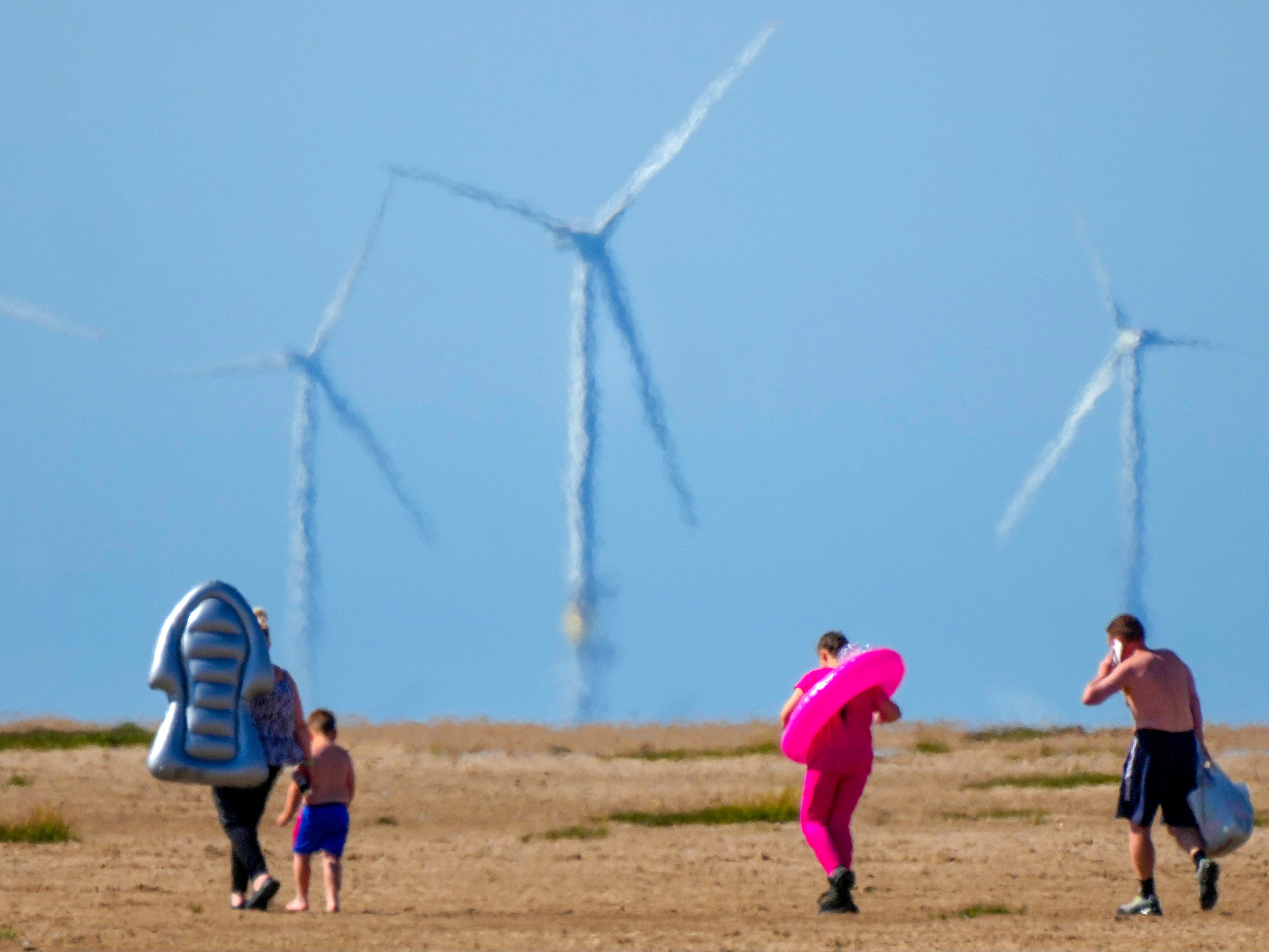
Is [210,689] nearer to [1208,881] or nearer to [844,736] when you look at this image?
[844,736]

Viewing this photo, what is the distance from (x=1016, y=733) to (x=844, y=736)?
3256 cm

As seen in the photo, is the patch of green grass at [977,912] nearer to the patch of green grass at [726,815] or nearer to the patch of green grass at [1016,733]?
the patch of green grass at [726,815]

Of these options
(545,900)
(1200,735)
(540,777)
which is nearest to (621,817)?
(540,777)

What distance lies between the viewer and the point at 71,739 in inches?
1447

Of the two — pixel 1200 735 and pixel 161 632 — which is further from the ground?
pixel 161 632

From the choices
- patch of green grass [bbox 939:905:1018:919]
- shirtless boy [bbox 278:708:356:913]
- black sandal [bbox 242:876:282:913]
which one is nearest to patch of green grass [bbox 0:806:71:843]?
black sandal [bbox 242:876:282:913]

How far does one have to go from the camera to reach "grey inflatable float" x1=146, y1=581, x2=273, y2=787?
1206cm

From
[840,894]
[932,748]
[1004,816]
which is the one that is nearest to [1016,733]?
[932,748]

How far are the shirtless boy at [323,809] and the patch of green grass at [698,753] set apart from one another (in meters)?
22.2

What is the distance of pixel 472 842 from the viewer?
2091 cm

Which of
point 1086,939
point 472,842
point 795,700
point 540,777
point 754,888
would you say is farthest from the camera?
point 540,777

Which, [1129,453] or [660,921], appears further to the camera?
[1129,453]

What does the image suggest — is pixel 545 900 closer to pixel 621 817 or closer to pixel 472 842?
pixel 472 842

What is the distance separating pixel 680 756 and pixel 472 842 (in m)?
15.7
